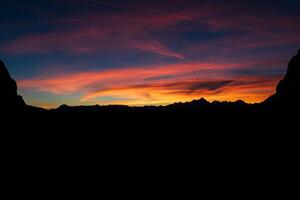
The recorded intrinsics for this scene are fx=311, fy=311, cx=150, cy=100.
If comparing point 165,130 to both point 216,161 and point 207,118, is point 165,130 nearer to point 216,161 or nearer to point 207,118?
point 207,118

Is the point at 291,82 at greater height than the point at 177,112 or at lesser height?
greater

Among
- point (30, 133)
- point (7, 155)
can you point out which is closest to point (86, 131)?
point (30, 133)

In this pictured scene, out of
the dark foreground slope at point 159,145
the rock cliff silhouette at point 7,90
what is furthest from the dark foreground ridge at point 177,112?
the dark foreground slope at point 159,145

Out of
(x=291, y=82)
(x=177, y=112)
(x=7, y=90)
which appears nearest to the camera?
(x=177, y=112)

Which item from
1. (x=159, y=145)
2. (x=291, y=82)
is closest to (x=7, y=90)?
(x=159, y=145)

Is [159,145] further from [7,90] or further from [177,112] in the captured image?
[7,90]

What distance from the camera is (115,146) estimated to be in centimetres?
4759

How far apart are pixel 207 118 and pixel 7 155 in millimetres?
44663

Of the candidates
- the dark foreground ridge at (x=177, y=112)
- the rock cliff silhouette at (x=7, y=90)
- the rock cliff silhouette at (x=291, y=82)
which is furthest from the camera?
the rock cliff silhouette at (x=291, y=82)

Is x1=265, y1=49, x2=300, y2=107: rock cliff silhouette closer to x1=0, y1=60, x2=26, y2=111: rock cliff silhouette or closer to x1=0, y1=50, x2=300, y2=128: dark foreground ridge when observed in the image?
x1=0, y1=50, x2=300, y2=128: dark foreground ridge

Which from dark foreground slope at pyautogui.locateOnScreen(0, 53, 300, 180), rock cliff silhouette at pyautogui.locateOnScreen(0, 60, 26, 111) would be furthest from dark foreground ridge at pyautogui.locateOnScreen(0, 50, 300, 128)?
dark foreground slope at pyautogui.locateOnScreen(0, 53, 300, 180)

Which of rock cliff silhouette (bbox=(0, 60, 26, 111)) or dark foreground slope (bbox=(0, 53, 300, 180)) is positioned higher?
rock cliff silhouette (bbox=(0, 60, 26, 111))

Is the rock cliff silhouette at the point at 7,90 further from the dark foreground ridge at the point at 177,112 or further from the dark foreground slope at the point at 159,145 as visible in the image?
the dark foreground slope at the point at 159,145

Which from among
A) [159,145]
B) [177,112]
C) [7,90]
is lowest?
[159,145]
